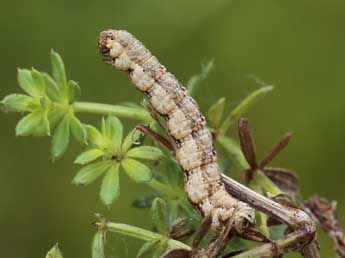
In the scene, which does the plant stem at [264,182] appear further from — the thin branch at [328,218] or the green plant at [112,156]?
the thin branch at [328,218]

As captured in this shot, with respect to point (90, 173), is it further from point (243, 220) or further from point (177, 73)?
point (177, 73)

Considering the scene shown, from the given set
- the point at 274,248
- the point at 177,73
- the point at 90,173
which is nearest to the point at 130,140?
the point at 90,173

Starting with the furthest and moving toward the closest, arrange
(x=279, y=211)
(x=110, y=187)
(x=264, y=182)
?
(x=264, y=182), (x=110, y=187), (x=279, y=211)

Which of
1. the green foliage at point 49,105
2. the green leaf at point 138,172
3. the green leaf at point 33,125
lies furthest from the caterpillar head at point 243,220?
the green leaf at point 33,125

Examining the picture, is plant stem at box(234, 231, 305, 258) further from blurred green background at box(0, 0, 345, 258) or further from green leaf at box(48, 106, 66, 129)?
blurred green background at box(0, 0, 345, 258)

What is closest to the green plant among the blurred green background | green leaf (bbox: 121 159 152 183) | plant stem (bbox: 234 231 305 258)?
green leaf (bbox: 121 159 152 183)

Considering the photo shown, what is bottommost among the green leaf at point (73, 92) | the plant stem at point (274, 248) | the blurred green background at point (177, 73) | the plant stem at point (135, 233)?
the plant stem at point (274, 248)

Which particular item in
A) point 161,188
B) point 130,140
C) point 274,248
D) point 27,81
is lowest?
point 274,248
